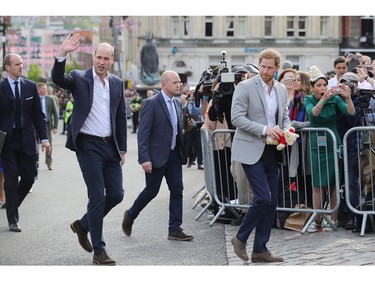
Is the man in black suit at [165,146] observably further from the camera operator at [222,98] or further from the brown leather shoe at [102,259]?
the brown leather shoe at [102,259]

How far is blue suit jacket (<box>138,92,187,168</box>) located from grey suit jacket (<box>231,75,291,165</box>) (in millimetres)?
1652

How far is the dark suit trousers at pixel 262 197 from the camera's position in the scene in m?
8.08

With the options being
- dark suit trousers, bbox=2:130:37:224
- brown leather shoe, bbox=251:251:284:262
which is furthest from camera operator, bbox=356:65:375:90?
dark suit trousers, bbox=2:130:37:224

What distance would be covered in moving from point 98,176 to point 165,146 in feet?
5.35

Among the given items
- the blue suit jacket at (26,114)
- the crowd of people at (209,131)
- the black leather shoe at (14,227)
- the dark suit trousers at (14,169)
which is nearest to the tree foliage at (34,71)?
the crowd of people at (209,131)

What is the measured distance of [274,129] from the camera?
798cm

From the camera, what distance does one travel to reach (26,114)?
1075cm

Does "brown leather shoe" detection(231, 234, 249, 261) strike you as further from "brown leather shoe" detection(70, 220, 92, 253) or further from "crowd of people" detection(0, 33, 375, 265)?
"brown leather shoe" detection(70, 220, 92, 253)

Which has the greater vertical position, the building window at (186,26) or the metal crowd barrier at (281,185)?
the building window at (186,26)

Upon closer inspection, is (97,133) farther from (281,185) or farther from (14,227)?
(281,185)

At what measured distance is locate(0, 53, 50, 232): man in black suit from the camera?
34.7 feet

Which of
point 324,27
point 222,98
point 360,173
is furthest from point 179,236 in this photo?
point 324,27

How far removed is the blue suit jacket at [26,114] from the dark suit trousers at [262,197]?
333 cm

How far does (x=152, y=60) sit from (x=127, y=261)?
52.7 meters
